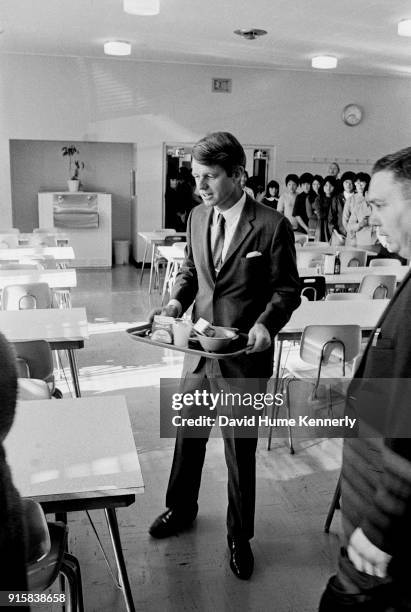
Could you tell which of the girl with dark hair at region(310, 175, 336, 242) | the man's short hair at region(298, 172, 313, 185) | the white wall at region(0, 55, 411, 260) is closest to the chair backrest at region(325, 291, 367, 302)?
the girl with dark hair at region(310, 175, 336, 242)

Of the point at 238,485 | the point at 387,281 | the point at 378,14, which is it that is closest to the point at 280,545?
the point at 238,485

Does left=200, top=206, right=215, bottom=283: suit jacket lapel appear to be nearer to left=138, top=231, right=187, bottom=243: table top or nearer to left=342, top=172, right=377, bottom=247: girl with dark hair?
left=138, top=231, right=187, bottom=243: table top

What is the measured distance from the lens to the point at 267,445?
4.12m

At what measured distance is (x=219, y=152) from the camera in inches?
97.9

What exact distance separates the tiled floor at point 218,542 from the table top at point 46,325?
88 cm

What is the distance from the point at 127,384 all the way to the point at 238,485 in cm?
262

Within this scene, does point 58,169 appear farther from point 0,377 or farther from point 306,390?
point 0,377

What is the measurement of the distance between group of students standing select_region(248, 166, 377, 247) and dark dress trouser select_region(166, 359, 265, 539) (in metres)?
7.51

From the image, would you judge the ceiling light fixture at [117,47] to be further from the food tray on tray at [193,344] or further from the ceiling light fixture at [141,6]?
the food tray on tray at [193,344]

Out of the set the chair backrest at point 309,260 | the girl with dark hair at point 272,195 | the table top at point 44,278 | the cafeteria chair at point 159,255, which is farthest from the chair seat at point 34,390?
the girl with dark hair at point 272,195

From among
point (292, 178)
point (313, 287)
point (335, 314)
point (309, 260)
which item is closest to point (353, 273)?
point (309, 260)

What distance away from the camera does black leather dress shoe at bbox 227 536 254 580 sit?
2.74m

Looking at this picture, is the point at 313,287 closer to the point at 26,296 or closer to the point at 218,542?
the point at 26,296

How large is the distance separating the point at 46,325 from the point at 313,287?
2.27m
